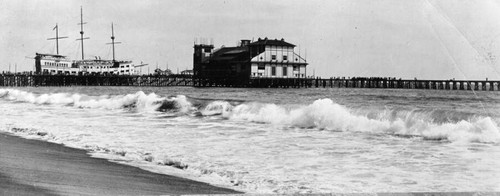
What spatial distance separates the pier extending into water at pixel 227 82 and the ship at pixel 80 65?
5.48 meters

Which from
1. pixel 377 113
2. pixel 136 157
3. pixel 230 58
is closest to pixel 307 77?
pixel 230 58

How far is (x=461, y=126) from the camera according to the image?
→ 1068 cm

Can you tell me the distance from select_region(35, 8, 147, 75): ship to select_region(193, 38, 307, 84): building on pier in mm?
30007

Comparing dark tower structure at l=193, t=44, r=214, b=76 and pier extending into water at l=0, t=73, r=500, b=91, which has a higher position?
dark tower structure at l=193, t=44, r=214, b=76

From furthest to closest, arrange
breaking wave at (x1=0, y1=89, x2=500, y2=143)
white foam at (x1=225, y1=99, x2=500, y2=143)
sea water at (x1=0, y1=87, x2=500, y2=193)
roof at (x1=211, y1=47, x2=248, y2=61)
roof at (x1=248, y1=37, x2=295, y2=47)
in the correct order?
roof at (x1=211, y1=47, x2=248, y2=61) → roof at (x1=248, y1=37, x2=295, y2=47) → breaking wave at (x1=0, y1=89, x2=500, y2=143) → white foam at (x1=225, y1=99, x2=500, y2=143) → sea water at (x1=0, y1=87, x2=500, y2=193)

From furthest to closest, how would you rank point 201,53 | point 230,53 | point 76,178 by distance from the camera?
point 201,53
point 230,53
point 76,178

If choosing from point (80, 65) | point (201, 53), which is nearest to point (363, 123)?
point (201, 53)

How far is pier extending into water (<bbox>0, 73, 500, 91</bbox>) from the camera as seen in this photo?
73694 millimetres

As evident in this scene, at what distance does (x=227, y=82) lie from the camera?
7631 centimetres

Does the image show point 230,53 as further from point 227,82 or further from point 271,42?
point 271,42

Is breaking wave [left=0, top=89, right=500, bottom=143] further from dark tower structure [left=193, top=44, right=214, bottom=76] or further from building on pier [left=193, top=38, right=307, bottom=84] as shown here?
dark tower structure [left=193, top=44, right=214, bottom=76]

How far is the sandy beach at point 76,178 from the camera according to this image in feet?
15.5

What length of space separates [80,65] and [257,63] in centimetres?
4948

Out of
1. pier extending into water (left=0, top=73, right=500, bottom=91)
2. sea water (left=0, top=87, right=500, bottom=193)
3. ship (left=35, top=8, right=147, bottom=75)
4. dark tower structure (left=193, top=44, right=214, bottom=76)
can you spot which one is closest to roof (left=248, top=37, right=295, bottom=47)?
pier extending into water (left=0, top=73, right=500, bottom=91)
